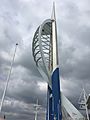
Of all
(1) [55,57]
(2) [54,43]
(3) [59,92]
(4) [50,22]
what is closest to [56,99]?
(3) [59,92]

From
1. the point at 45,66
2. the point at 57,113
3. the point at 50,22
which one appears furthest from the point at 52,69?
the point at 50,22

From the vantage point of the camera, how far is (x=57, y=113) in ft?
180

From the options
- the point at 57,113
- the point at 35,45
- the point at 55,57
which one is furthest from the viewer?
the point at 35,45

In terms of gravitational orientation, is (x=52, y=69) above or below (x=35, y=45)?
below

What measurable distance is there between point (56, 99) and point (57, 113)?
3.42 m

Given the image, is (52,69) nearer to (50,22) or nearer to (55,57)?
(55,57)

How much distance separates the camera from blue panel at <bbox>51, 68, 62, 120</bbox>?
54.9 meters

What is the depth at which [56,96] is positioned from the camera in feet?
186

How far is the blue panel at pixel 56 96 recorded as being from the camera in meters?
54.9

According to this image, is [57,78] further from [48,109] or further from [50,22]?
[50,22]

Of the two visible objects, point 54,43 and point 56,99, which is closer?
point 56,99

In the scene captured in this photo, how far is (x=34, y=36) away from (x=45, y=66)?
1292 cm

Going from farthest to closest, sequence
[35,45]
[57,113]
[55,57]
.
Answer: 1. [35,45]
2. [55,57]
3. [57,113]

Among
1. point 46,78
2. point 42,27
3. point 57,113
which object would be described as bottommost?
point 57,113
